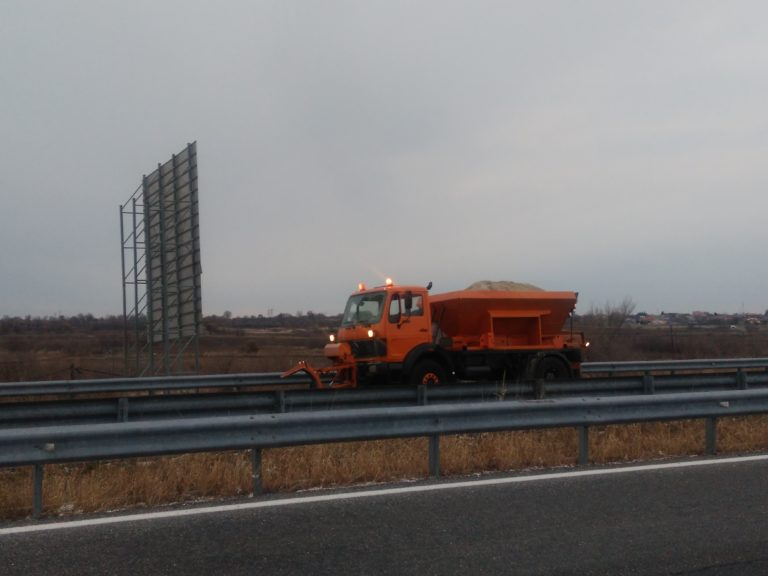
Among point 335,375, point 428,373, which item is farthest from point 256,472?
point 335,375

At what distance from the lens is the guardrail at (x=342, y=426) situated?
6.76 m

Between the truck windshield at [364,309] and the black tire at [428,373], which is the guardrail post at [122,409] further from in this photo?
the black tire at [428,373]

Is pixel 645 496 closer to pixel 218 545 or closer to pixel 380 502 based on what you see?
pixel 380 502

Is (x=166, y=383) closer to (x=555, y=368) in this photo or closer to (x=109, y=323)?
(x=555, y=368)

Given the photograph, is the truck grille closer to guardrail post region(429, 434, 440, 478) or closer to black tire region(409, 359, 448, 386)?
black tire region(409, 359, 448, 386)

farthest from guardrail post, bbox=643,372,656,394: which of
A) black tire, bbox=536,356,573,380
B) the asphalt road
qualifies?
the asphalt road

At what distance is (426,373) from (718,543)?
1131cm

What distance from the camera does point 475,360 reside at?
59.1ft

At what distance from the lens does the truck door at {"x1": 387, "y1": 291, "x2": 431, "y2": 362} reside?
17.0 m

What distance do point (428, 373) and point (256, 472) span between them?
9.93 m

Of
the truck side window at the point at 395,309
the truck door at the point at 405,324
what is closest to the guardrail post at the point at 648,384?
the truck door at the point at 405,324

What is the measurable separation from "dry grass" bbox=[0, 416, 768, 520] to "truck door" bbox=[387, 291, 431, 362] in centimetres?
625

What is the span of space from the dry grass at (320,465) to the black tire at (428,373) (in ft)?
20.0

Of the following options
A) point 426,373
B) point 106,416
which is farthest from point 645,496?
point 426,373
